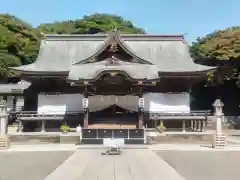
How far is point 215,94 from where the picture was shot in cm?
4638

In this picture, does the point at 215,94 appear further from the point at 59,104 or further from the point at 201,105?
the point at 59,104

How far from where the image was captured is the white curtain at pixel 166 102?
26578 millimetres

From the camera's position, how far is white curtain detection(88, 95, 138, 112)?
81.4 feet

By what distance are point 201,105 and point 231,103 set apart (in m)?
4.10

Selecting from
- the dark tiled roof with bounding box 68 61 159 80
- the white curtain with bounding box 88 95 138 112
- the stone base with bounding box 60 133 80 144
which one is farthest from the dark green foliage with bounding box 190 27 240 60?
the stone base with bounding box 60 133 80 144

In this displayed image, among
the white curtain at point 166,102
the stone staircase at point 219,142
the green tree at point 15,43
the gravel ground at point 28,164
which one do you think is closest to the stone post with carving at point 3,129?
the gravel ground at point 28,164

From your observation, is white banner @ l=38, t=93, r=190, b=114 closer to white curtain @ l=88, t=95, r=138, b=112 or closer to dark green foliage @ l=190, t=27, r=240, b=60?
white curtain @ l=88, t=95, r=138, b=112

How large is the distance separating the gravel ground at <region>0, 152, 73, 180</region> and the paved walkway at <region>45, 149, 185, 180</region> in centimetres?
67

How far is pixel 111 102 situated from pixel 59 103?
4.62 m

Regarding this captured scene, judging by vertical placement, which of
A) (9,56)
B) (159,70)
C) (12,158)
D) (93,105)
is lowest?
(12,158)

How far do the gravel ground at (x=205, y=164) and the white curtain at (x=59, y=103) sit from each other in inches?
444

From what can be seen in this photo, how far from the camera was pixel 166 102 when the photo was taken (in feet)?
87.7

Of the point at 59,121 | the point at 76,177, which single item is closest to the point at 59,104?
the point at 59,121

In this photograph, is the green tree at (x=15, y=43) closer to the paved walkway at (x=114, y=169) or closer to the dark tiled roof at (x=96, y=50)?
the dark tiled roof at (x=96, y=50)
